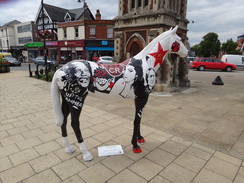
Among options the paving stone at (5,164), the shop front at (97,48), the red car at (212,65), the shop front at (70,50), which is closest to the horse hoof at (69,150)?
the paving stone at (5,164)

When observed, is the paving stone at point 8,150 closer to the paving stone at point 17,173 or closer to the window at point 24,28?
the paving stone at point 17,173

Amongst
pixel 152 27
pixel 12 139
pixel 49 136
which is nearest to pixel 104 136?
pixel 49 136

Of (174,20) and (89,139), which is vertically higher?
(174,20)

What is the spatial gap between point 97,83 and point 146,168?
1.75 metres

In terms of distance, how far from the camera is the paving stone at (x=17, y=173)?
8.69ft

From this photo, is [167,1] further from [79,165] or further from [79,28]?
[79,28]

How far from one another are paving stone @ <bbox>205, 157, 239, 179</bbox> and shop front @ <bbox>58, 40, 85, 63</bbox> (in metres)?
26.3

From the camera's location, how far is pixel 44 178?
2.69 metres

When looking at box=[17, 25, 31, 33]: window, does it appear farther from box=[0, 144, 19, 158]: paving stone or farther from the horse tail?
the horse tail

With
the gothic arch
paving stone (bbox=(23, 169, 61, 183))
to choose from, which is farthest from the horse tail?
the gothic arch

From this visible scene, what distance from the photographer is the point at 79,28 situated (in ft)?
89.6

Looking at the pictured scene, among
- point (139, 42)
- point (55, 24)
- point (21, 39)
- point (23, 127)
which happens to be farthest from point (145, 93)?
point (21, 39)

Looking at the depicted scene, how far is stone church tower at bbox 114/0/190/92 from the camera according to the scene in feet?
27.0

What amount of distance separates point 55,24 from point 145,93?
113ft
